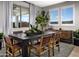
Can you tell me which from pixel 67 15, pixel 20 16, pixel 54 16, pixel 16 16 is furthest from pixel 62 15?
pixel 16 16

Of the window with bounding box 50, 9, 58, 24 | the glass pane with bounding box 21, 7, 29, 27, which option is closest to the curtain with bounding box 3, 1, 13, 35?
the glass pane with bounding box 21, 7, 29, 27

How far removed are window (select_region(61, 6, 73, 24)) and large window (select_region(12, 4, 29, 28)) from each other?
2.18m

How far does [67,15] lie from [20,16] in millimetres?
2774

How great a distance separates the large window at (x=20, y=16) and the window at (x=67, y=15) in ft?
7.16

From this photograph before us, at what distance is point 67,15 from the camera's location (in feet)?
19.5

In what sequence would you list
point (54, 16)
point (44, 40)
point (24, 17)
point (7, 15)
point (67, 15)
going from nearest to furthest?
1. point (44, 40)
2. point (7, 15)
3. point (24, 17)
4. point (67, 15)
5. point (54, 16)

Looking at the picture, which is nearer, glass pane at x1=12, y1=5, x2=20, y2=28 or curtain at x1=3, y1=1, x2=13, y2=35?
curtain at x1=3, y1=1, x2=13, y2=35

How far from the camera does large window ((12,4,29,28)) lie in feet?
15.8

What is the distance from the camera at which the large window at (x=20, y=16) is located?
4822mm

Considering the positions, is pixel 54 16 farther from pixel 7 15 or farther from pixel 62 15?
pixel 7 15

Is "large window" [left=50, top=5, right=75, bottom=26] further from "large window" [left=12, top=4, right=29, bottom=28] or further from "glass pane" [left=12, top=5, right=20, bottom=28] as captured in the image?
"glass pane" [left=12, top=5, right=20, bottom=28]

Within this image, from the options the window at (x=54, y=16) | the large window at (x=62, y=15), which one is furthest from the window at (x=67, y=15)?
the window at (x=54, y=16)

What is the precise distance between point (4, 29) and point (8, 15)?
2.03 feet

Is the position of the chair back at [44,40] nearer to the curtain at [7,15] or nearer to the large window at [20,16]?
the curtain at [7,15]
